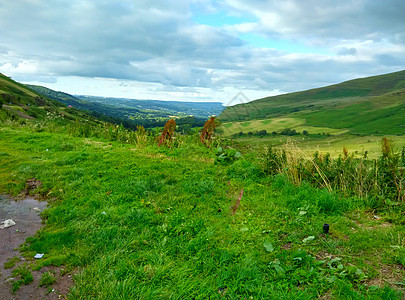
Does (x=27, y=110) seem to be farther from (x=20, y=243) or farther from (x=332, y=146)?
(x=332, y=146)

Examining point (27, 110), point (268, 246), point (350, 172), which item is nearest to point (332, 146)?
point (350, 172)

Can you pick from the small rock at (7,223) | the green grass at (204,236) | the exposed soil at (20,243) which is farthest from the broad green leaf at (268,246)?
the small rock at (7,223)

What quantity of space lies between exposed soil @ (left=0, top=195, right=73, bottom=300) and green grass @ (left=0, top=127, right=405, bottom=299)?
0.65 ft

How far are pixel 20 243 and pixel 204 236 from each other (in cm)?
336

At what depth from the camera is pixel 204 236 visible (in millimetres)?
4457

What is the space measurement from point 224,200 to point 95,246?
3221mm

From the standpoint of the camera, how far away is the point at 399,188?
18.6 feet

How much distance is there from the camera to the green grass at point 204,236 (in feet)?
11.0

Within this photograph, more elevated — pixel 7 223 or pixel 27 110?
pixel 27 110

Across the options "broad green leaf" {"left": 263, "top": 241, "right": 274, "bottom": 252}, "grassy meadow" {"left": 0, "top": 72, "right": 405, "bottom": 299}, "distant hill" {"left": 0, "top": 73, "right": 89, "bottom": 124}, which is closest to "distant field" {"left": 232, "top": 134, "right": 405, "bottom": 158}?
"grassy meadow" {"left": 0, "top": 72, "right": 405, "bottom": 299}

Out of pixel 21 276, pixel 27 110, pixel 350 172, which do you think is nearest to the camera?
pixel 21 276

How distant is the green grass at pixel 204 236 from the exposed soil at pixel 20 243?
0.20 m

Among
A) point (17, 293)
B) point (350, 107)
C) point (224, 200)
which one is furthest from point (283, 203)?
point (350, 107)

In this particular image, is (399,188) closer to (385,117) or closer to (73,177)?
A: (73,177)
